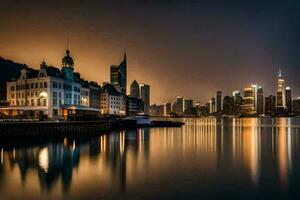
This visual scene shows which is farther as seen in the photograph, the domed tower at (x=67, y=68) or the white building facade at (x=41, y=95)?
the domed tower at (x=67, y=68)

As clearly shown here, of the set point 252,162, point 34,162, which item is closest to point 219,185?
point 252,162

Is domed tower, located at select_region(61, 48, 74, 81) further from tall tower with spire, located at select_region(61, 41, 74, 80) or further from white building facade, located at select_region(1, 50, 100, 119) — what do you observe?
white building facade, located at select_region(1, 50, 100, 119)

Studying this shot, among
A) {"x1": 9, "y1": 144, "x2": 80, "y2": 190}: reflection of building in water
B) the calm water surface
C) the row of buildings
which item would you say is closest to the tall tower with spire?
the row of buildings

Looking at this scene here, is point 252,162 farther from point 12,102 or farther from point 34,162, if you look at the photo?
point 12,102

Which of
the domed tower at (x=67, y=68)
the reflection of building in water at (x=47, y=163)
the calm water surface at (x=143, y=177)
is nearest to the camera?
the calm water surface at (x=143, y=177)

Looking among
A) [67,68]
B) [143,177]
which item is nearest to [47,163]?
[143,177]

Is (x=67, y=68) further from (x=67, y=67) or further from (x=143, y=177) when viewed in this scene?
(x=143, y=177)

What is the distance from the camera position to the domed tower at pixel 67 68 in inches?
3716

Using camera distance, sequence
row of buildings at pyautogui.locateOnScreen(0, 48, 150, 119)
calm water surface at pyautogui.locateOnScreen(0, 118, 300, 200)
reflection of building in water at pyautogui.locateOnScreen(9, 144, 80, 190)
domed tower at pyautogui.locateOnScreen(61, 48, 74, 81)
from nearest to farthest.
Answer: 1. calm water surface at pyautogui.locateOnScreen(0, 118, 300, 200)
2. reflection of building in water at pyautogui.locateOnScreen(9, 144, 80, 190)
3. row of buildings at pyautogui.locateOnScreen(0, 48, 150, 119)
4. domed tower at pyautogui.locateOnScreen(61, 48, 74, 81)

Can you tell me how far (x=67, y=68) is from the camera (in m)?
95.8

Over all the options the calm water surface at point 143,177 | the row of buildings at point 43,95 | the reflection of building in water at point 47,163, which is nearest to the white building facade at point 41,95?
the row of buildings at point 43,95

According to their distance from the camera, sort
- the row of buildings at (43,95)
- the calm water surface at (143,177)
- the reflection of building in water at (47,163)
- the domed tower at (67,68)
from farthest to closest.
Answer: the domed tower at (67,68)
the row of buildings at (43,95)
the reflection of building in water at (47,163)
the calm water surface at (143,177)

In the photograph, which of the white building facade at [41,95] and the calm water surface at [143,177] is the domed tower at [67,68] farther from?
the calm water surface at [143,177]

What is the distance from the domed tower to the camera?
310 ft
